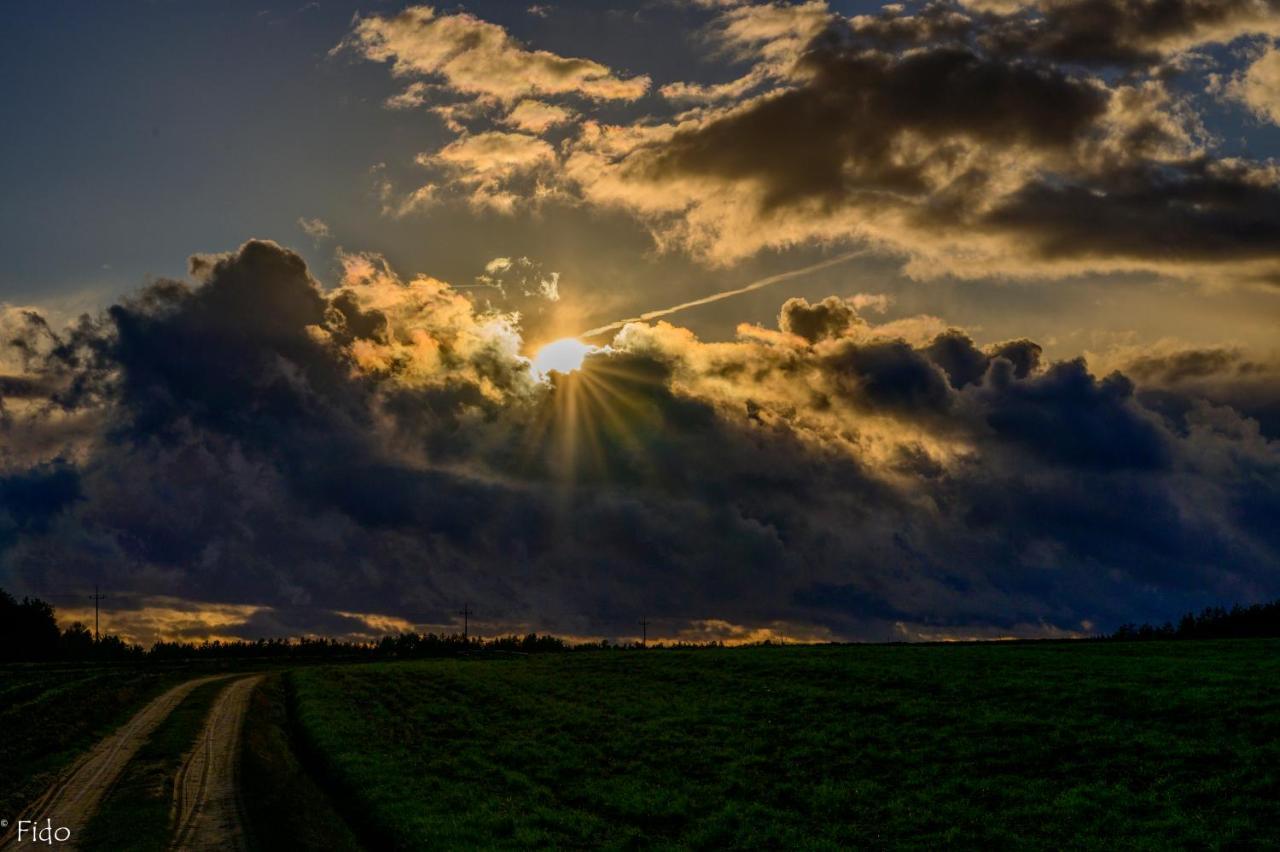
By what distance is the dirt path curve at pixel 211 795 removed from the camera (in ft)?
93.0

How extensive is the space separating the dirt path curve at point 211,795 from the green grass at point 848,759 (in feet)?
12.0

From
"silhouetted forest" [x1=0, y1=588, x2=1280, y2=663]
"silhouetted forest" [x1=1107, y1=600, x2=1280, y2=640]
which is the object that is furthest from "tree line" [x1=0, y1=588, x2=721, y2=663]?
"silhouetted forest" [x1=1107, y1=600, x2=1280, y2=640]

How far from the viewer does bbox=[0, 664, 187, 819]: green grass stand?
1476 inches

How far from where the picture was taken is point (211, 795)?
34281 millimetres

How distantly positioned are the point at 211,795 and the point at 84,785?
5.23 meters

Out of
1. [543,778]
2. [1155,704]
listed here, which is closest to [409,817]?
[543,778]

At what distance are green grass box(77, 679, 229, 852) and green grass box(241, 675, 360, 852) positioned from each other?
7.53ft

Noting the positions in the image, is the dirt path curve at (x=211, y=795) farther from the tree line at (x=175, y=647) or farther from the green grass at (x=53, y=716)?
the tree line at (x=175, y=647)

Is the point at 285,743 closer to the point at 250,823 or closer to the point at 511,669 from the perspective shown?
the point at 250,823

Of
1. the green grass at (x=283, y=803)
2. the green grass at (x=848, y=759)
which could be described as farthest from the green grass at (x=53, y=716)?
the green grass at (x=848, y=759)

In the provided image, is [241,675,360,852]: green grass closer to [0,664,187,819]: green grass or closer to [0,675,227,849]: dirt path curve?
[0,675,227,849]: dirt path curve

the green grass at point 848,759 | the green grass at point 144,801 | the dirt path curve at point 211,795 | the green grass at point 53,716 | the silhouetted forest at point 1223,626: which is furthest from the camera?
the silhouetted forest at point 1223,626

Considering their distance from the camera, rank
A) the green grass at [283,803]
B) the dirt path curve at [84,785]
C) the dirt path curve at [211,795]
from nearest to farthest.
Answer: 1. the dirt path curve at [211,795]
2. the green grass at [283,803]
3. the dirt path curve at [84,785]

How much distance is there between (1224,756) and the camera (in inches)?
1395
